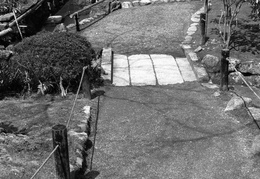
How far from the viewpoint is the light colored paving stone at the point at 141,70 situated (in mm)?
8344

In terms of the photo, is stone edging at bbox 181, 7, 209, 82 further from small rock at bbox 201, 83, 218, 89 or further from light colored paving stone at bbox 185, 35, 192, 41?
small rock at bbox 201, 83, 218, 89

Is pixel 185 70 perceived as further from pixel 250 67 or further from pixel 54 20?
pixel 54 20

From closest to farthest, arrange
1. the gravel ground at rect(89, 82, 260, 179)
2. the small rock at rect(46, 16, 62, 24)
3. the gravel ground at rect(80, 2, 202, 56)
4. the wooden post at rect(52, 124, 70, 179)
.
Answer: the wooden post at rect(52, 124, 70, 179), the gravel ground at rect(89, 82, 260, 179), the gravel ground at rect(80, 2, 202, 56), the small rock at rect(46, 16, 62, 24)

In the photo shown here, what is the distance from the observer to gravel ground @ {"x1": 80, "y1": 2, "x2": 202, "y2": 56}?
35.0ft

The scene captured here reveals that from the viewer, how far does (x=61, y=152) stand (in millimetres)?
4391

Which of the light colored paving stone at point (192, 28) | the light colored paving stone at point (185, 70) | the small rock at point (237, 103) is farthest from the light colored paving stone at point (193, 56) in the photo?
the light colored paving stone at point (192, 28)

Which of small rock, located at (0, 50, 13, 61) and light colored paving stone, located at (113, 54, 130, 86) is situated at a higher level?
small rock, located at (0, 50, 13, 61)

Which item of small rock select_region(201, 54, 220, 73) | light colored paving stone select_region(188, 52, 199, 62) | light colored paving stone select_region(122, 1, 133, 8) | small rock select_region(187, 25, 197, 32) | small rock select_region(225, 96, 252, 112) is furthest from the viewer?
light colored paving stone select_region(122, 1, 133, 8)

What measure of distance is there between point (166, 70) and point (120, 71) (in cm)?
110

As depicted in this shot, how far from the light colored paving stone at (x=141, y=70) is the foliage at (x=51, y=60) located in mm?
1292

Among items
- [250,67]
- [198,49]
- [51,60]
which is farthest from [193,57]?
[51,60]

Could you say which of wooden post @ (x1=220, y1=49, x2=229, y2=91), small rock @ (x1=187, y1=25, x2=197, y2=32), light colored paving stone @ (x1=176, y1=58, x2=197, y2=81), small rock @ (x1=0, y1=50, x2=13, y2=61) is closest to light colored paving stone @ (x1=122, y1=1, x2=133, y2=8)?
small rock @ (x1=187, y1=25, x2=197, y2=32)

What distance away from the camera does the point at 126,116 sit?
6.79 meters

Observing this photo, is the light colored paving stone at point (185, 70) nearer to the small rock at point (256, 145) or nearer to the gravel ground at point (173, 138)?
the gravel ground at point (173, 138)
